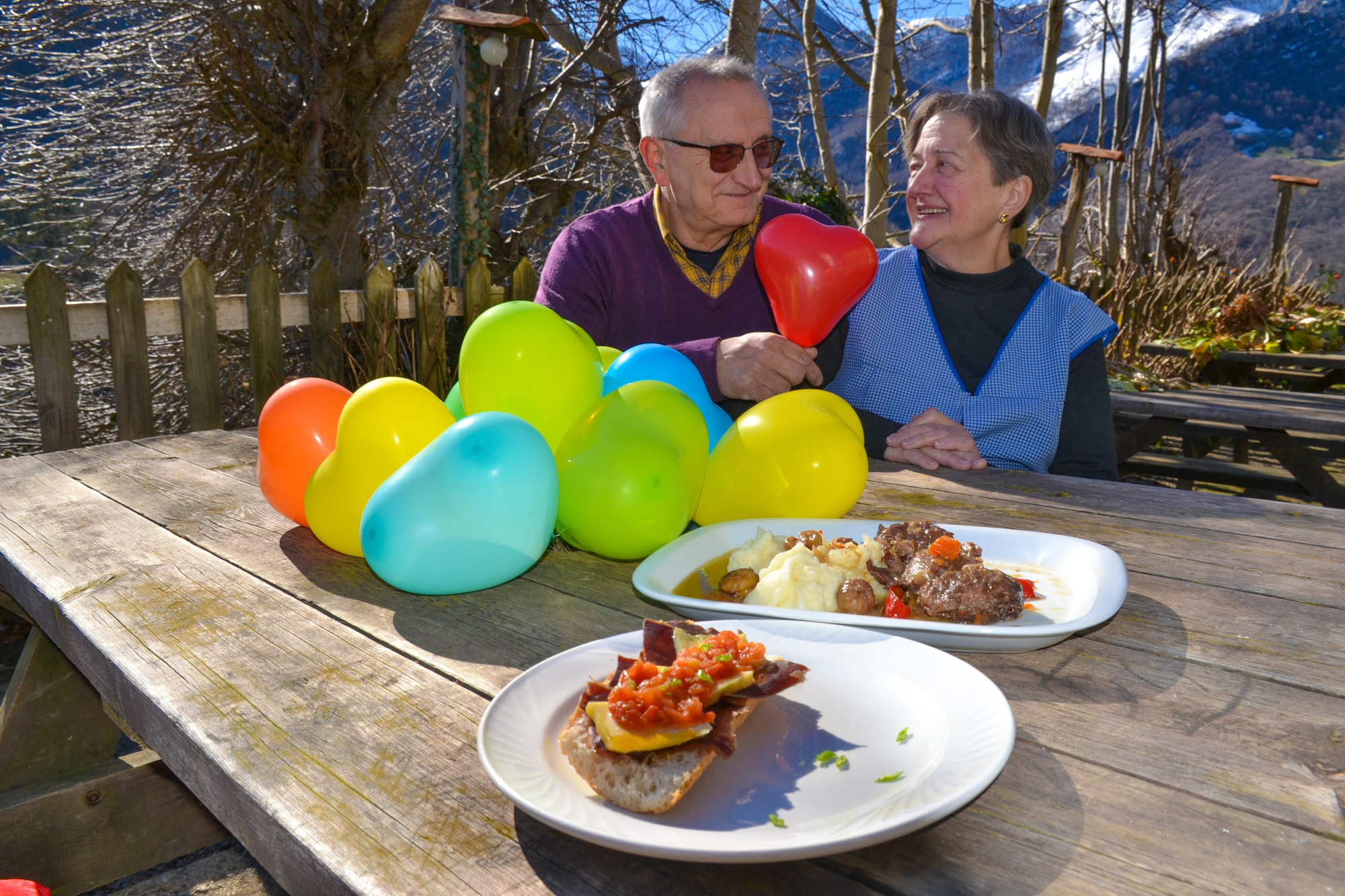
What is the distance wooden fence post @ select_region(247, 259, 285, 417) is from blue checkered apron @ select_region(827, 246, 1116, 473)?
9.77 ft

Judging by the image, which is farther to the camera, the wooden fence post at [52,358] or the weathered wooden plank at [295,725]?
the wooden fence post at [52,358]

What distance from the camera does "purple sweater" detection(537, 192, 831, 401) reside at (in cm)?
258

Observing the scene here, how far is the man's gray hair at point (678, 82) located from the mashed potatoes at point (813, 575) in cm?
167

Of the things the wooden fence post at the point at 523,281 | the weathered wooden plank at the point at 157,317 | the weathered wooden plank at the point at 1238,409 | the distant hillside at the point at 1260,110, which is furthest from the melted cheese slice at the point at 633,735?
the distant hillside at the point at 1260,110

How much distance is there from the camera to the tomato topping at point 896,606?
3.51 feet

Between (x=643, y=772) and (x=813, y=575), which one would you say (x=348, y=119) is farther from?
(x=643, y=772)

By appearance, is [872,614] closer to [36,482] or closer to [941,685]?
[941,685]

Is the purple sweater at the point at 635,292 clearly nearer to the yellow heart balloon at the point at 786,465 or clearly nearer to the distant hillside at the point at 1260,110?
the yellow heart balloon at the point at 786,465

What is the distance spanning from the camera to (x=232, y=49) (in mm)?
5473

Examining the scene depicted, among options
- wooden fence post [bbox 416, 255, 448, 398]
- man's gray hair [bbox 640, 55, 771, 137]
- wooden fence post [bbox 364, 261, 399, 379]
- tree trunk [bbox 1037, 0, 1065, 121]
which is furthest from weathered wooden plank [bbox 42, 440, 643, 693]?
tree trunk [bbox 1037, 0, 1065, 121]

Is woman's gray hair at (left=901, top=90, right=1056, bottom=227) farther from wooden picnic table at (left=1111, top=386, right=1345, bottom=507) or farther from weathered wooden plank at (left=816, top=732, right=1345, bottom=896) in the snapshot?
wooden picnic table at (left=1111, top=386, right=1345, bottom=507)

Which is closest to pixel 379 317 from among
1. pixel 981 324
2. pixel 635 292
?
pixel 635 292

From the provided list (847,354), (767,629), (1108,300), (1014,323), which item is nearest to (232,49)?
(847,354)

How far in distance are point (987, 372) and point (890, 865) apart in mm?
1863
